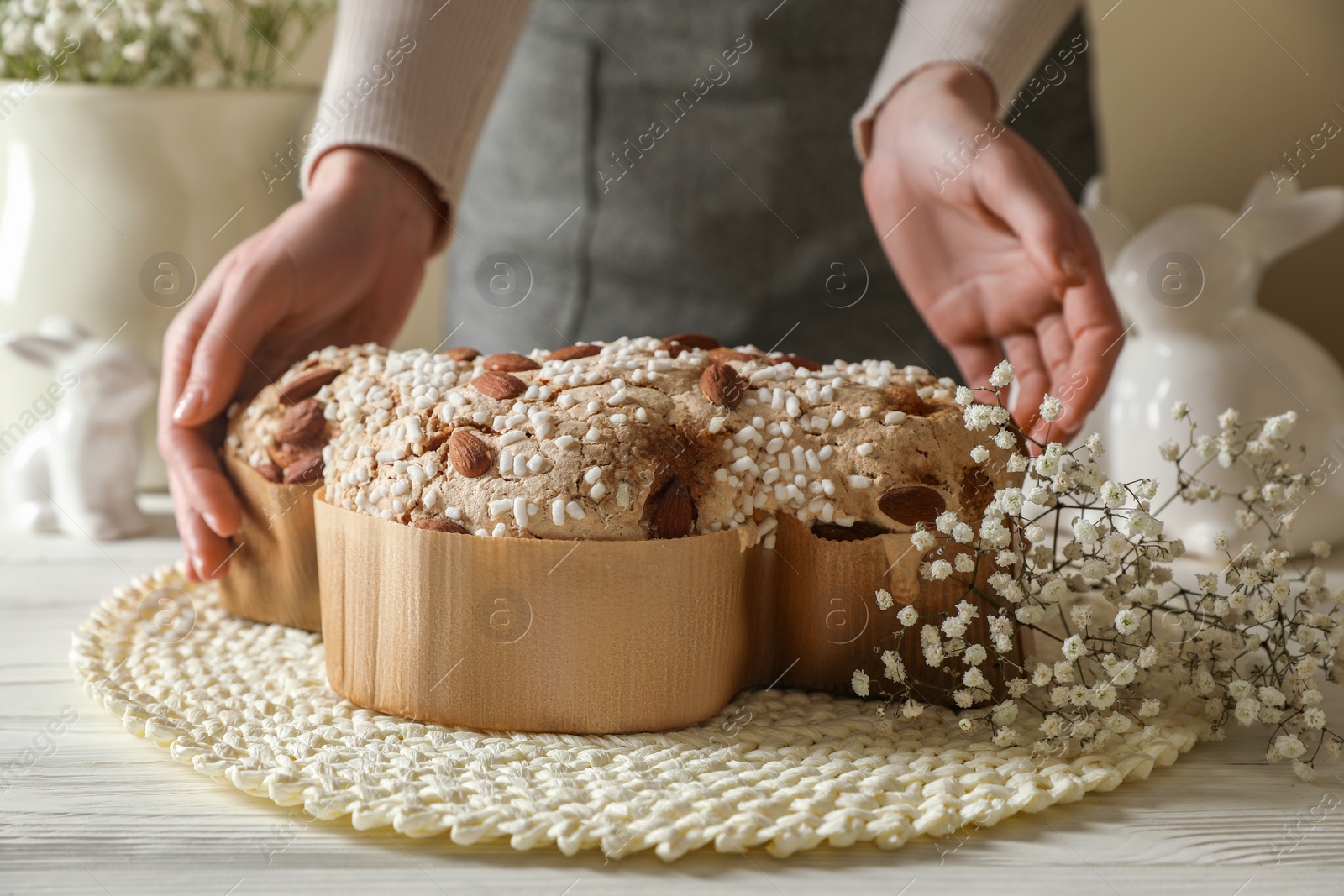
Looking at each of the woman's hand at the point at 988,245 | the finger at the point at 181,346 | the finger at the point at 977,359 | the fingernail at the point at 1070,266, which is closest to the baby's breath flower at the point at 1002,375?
the woman's hand at the point at 988,245

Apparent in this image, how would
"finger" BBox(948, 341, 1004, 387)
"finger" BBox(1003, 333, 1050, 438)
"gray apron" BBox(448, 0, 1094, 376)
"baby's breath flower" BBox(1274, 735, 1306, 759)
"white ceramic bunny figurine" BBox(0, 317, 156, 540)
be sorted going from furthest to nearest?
1. "gray apron" BBox(448, 0, 1094, 376)
2. "white ceramic bunny figurine" BBox(0, 317, 156, 540)
3. "finger" BBox(948, 341, 1004, 387)
4. "finger" BBox(1003, 333, 1050, 438)
5. "baby's breath flower" BBox(1274, 735, 1306, 759)

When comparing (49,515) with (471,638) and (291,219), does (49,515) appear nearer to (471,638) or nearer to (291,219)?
(291,219)

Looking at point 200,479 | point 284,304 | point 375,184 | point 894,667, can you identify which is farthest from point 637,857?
point 375,184

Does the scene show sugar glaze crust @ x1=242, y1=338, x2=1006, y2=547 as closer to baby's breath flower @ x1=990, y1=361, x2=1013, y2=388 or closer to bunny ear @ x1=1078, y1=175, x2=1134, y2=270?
baby's breath flower @ x1=990, y1=361, x2=1013, y2=388

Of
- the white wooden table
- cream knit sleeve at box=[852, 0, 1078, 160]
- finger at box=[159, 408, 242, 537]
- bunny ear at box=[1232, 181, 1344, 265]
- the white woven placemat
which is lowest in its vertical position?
the white wooden table

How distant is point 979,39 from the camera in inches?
45.0

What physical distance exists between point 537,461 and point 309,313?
1.46 ft

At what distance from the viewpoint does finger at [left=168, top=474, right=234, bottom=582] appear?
3.04 feet

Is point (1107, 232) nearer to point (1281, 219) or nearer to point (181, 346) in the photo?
point (1281, 219)

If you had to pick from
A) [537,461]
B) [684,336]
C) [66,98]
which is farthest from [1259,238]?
[66,98]

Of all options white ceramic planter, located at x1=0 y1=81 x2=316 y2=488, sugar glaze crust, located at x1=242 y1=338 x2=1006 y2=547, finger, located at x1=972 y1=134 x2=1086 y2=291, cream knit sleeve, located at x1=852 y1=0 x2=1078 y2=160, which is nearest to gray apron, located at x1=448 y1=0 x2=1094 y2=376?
cream knit sleeve, located at x1=852 y1=0 x2=1078 y2=160

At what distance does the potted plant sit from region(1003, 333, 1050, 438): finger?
0.89 meters

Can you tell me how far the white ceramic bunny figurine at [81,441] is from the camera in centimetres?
123

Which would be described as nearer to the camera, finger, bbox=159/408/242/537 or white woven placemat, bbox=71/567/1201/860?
white woven placemat, bbox=71/567/1201/860
